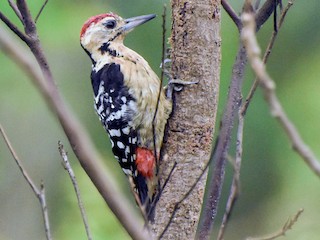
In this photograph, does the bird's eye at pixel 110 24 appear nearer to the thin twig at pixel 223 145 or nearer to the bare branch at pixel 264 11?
the bare branch at pixel 264 11

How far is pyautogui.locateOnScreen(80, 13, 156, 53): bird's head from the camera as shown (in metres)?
4.16

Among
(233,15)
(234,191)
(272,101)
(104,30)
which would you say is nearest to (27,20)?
(234,191)

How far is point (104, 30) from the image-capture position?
13.7ft

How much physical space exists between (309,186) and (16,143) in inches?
129

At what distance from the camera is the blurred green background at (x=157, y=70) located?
8359mm

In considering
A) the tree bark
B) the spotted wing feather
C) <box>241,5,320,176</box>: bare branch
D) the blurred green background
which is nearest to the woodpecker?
the spotted wing feather

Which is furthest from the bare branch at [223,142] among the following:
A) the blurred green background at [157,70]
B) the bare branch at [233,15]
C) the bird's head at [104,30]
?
the blurred green background at [157,70]

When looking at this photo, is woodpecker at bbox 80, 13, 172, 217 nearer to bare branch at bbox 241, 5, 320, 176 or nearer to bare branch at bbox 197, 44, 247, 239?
bare branch at bbox 197, 44, 247, 239

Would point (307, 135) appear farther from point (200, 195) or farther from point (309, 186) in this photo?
point (200, 195)

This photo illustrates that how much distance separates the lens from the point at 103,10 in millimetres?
9188

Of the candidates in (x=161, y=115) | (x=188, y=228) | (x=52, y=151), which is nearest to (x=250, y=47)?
(x=188, y=228)

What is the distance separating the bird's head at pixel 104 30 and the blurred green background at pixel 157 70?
139 inches

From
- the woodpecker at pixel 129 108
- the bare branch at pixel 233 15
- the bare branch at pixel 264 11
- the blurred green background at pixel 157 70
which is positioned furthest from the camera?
the blurred green background at pixel 157 70

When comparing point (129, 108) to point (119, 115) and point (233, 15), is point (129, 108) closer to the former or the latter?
point (119, 115)
